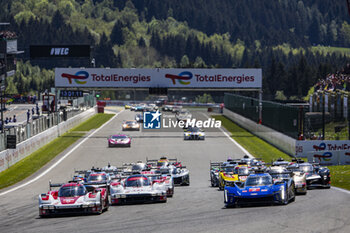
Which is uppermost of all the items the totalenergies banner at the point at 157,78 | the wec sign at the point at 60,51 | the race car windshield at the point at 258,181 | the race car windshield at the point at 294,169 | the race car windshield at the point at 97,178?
the wec sign at the point at 60,51

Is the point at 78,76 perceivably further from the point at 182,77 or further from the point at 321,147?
the point at 321,147

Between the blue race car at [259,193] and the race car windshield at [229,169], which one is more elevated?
the blue race car at [259,193]

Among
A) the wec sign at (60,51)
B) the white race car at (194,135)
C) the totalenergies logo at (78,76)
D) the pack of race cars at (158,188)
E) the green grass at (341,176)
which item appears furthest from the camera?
the wec sign at (60,51)

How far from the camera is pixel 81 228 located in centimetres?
1891

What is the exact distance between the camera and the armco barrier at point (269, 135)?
169ft

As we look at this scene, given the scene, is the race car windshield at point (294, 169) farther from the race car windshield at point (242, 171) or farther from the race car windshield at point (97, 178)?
the race car windshield at point (97, 178)

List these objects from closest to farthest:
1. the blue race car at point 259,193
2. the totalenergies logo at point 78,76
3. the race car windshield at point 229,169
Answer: the blue race car at point 259,193
the race car windshield at point 229,169
the totalenergies logo at point 78,76

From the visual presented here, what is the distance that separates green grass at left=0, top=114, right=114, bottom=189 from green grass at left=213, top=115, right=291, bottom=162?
52.5ft

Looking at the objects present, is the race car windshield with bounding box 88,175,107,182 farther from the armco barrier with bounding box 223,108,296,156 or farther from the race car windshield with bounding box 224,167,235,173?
the armco barrier with bounding box 223,108,296,156

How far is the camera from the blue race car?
71.8 ft

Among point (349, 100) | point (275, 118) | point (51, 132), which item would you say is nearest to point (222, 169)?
point (275, 118)

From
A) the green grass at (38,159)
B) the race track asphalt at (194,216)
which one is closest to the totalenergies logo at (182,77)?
the green grass at (38,159)

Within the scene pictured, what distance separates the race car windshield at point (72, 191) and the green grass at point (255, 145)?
26.8 metres

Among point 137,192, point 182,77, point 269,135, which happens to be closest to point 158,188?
point 137,192
